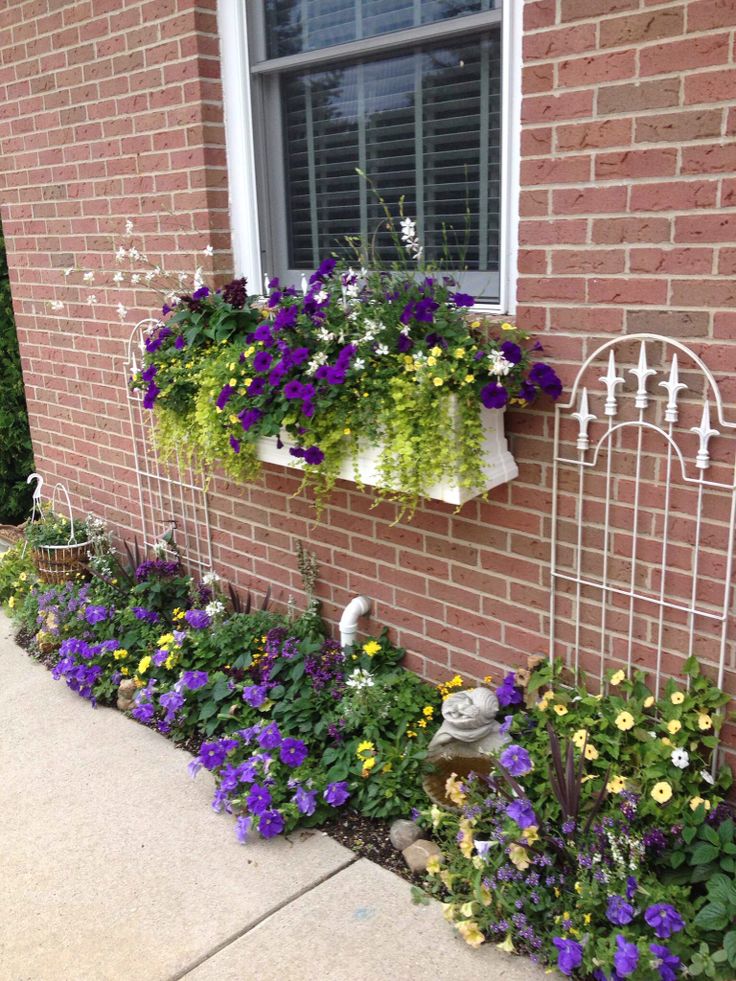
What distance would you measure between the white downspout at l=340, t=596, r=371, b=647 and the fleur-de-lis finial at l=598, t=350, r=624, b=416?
1269mm

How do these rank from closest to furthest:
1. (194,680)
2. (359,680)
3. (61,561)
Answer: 1. (359,680)
2. (194,680)
3. (61,561)

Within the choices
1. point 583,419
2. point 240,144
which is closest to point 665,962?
point 583,419

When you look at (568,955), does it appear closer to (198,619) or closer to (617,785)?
(617,785)

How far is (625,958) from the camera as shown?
209 centimetres

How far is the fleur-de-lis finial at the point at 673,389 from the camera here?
235 cm

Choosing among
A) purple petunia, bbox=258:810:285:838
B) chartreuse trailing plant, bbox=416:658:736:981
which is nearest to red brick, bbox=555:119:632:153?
chartreuse trailing plant, bbox=416:658:736:981

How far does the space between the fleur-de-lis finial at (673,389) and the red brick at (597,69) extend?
737 mm

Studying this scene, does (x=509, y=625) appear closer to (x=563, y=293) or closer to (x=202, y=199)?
(x=563, y=293)

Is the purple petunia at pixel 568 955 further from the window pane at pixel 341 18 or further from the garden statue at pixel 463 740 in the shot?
the window pane at pixel 341 18

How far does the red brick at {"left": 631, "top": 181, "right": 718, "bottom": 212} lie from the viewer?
2230 mm

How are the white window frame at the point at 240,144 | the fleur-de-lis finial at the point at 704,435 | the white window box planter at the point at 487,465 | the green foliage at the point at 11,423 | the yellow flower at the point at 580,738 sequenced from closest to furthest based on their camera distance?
the fleur-de-lis finial at the point at 704,435, the yellow flower at the point at 580,738, the white window box planter at the point at 487,465, the white window frame at the point at 240,144, the green foliage at the point at 11,423

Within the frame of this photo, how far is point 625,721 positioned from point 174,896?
4.55 ft

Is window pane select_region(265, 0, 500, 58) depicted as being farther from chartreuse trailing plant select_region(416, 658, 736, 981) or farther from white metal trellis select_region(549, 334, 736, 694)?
chartreuse trailing plant select_region(416, 658, 736, 981)

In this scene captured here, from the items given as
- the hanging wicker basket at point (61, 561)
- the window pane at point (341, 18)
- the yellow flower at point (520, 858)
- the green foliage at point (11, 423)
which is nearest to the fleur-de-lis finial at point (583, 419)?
the yellow flower at point (520, 858)
